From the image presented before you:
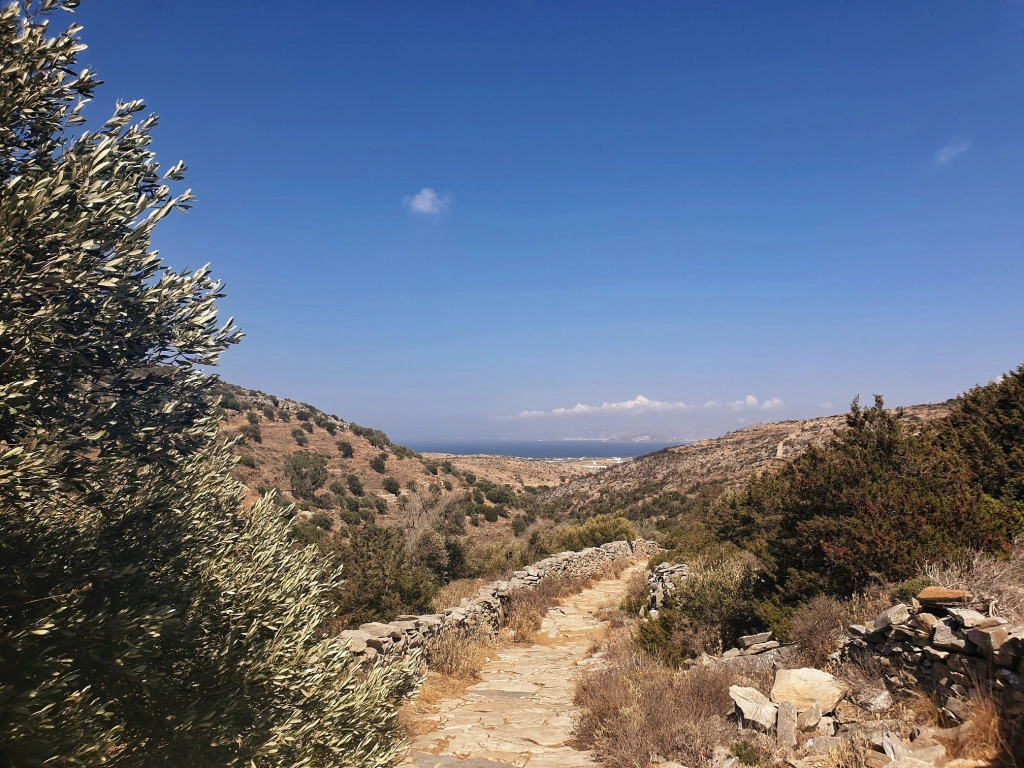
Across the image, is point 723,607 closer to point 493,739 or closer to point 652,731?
point 652,731

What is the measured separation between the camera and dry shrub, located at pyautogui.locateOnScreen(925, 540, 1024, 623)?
5.88m

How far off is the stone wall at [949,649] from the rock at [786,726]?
1281mm

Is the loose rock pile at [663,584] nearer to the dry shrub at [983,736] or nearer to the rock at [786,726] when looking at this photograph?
the rock at [786,726]

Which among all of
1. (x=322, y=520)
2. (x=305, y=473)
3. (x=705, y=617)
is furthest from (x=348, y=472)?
(x=705, y=617)

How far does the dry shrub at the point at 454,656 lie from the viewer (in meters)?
10.1

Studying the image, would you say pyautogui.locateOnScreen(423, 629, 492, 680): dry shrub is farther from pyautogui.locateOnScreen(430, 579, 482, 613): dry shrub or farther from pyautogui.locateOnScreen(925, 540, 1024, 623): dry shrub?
pyautogui.locateOnScreen(925, 540, 1024, 623): dry shrub

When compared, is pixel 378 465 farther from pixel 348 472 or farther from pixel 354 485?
pixel 354 485

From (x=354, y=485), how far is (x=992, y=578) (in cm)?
3063

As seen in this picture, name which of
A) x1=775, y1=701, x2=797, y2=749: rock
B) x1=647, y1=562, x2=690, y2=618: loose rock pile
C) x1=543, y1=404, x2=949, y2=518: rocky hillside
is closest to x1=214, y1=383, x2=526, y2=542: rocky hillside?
x1=543, y1=404, x2=949, y2=518: rocky hillside

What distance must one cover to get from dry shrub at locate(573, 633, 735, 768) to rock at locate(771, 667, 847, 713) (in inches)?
27.8

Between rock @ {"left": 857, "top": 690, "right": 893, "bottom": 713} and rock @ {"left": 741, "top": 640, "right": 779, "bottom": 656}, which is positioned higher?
rock @ {"left": 857, "top": 690, "right": 893, "bottom": 713}

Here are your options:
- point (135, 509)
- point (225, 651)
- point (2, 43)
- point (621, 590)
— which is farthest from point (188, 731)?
point (621, 590)

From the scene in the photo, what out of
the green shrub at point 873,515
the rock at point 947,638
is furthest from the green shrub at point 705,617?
the rock at point 947,638

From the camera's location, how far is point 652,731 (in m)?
6.47
